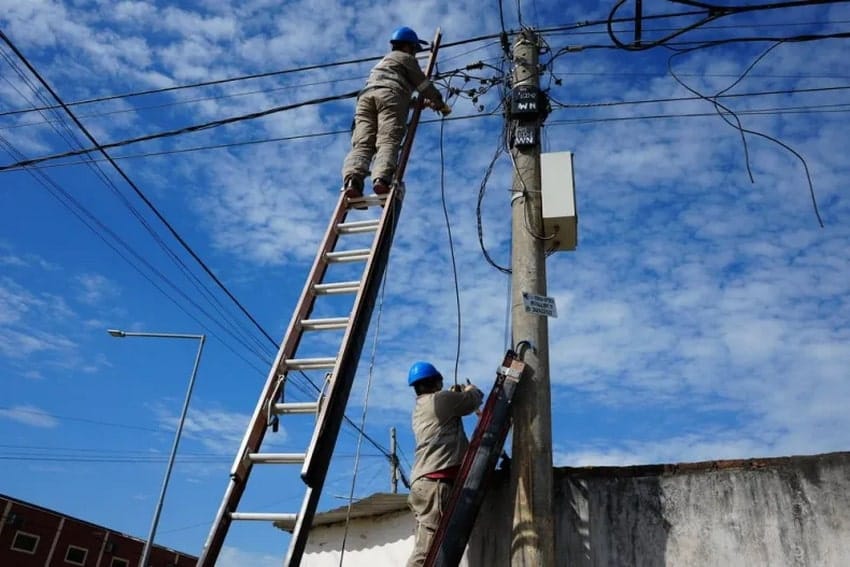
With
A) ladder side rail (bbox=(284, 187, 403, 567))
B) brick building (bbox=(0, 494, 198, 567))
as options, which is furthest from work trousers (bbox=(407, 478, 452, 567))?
brick building (bbox=(0, 494, 198, 567))

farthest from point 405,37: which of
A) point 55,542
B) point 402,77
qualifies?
point 55,542

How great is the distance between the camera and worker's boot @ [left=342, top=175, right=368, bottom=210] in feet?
18.3

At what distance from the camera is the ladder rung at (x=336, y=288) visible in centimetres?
480

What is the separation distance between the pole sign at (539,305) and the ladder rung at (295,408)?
1.62 metres

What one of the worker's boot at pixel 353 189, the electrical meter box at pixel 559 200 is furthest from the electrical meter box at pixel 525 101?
the worker's boot at pixel 353 189

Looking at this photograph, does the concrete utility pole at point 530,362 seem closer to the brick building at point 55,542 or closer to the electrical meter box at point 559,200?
the electrical meter box at point 559,200

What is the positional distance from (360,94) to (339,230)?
1.49m

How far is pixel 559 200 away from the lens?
5.23 metres

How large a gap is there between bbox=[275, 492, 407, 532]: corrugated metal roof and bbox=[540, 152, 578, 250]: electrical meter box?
89.0 inches

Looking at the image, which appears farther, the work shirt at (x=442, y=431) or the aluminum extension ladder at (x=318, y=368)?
the work shirt at (x=442, y=431)

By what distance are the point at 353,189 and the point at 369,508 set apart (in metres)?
2.56

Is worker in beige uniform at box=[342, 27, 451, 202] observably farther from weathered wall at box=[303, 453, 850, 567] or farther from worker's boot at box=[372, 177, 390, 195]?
weathered wall at box=[303, 453, 850, 567]

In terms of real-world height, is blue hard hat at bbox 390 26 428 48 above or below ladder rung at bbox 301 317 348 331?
above

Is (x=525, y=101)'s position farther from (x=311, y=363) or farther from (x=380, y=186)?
(x=311, y=363)
